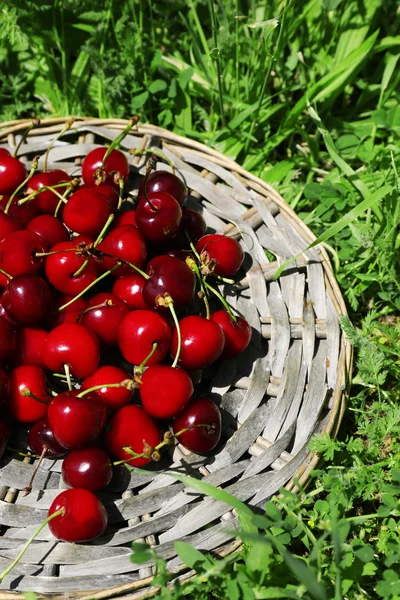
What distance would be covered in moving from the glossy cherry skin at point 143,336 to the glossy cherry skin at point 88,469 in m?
0.29

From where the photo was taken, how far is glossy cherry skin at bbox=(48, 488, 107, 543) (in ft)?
5.45

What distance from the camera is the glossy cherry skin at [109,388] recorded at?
6.13 ft

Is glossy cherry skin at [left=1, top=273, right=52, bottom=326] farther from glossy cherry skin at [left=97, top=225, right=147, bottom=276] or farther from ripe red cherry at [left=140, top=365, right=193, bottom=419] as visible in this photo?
ripe red cherry at [left=140, top=365, right=193, bottom=419]

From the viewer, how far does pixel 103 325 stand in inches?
77.7

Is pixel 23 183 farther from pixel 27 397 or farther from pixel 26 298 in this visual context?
pixel 27 397

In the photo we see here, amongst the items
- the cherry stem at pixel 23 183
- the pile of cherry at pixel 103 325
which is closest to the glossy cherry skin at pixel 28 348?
the pile of cherry at pixel 103 325

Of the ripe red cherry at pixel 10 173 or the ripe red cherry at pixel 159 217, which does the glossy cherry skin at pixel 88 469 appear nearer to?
the ripe red cherry at pixel 159 217

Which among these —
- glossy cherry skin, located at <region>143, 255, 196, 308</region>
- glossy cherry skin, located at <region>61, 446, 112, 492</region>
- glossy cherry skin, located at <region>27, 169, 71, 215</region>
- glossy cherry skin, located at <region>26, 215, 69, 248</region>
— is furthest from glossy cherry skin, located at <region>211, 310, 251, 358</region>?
glossy cherry skin, located at <region>27, 169, 71, 215</region>

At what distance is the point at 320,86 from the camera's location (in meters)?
2.68

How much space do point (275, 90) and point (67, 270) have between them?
1404mm

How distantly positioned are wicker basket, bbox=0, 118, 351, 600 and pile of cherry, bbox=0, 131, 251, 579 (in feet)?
0.27

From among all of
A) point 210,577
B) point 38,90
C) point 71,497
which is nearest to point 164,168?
point 38,90

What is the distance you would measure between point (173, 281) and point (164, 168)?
65 cm

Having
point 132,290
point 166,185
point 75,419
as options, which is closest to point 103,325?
point 132,290
